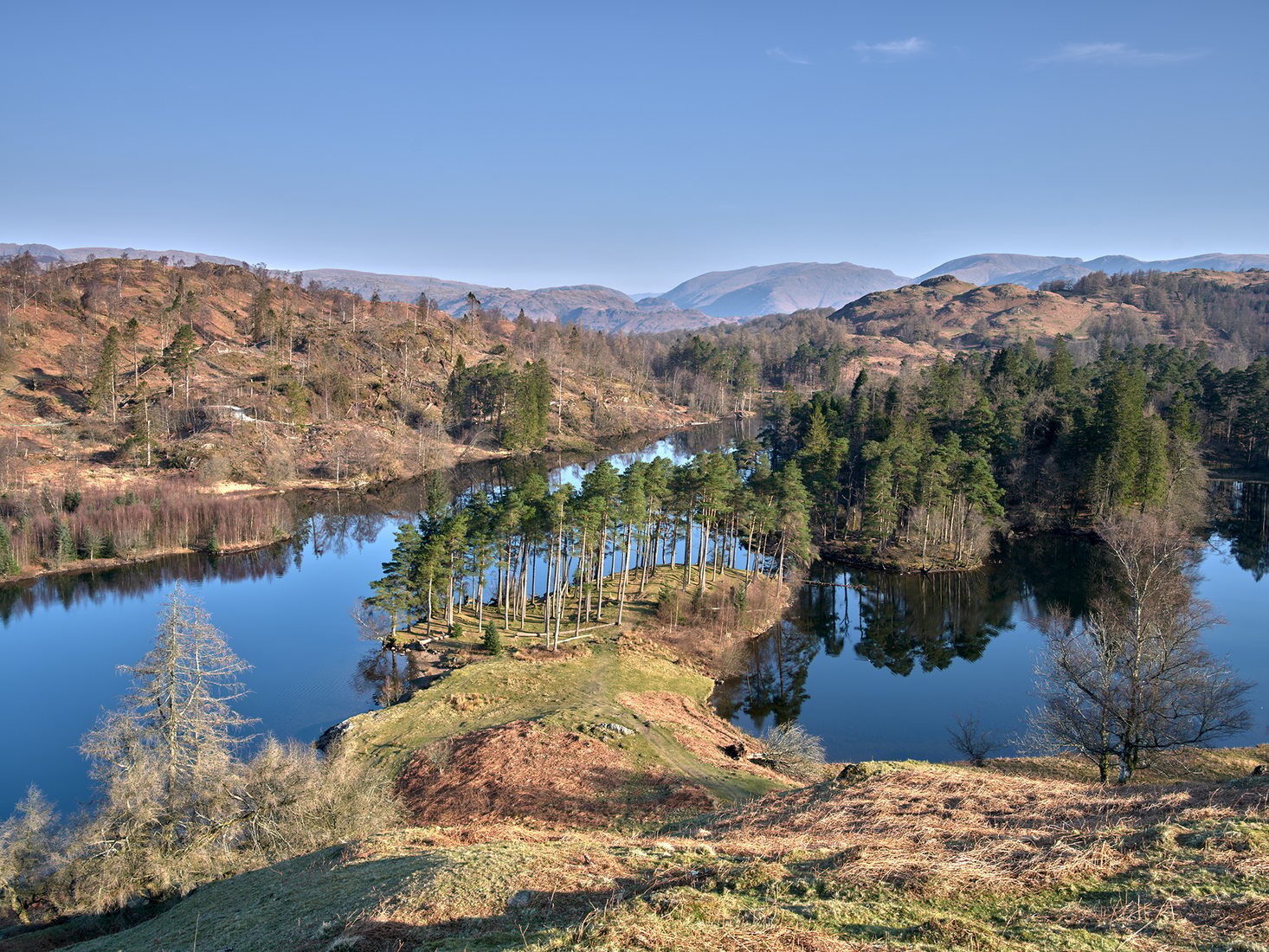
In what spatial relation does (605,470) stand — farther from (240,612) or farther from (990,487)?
(990,487)

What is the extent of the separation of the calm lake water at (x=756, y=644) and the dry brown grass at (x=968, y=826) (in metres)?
16.7

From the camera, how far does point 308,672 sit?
4138cm

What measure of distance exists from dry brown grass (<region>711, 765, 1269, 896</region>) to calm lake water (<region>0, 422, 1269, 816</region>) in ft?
54.8

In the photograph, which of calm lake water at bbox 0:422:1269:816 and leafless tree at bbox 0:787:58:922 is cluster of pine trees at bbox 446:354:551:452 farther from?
leafless tree at bbox 0:787:58:922

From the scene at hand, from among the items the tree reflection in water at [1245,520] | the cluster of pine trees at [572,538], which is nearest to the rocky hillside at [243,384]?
the cluster of pine trees at [572,538]

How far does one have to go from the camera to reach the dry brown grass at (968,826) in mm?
11477

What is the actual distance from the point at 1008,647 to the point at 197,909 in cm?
4550

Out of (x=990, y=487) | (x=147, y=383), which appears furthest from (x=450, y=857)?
(x=147, y=383)

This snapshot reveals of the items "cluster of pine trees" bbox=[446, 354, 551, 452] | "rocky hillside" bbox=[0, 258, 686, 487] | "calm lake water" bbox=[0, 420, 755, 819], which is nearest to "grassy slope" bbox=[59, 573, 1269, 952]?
"calm lake water" bbox=[0, 420, 755, 819]

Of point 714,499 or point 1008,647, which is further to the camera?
point 714,499

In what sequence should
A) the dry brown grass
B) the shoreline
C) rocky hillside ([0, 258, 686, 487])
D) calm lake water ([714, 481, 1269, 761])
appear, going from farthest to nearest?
rocky hillside ([0, 258, 686, 487]), the shoreline, calm lake water ([714, 481, 1269, 761]), the dry brown grass

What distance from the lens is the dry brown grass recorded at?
1148 centimetres

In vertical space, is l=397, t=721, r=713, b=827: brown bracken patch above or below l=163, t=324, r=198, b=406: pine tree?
below

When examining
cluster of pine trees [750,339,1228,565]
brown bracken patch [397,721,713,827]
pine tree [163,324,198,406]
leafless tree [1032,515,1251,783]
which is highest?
pine tree [163,324,198,406]
